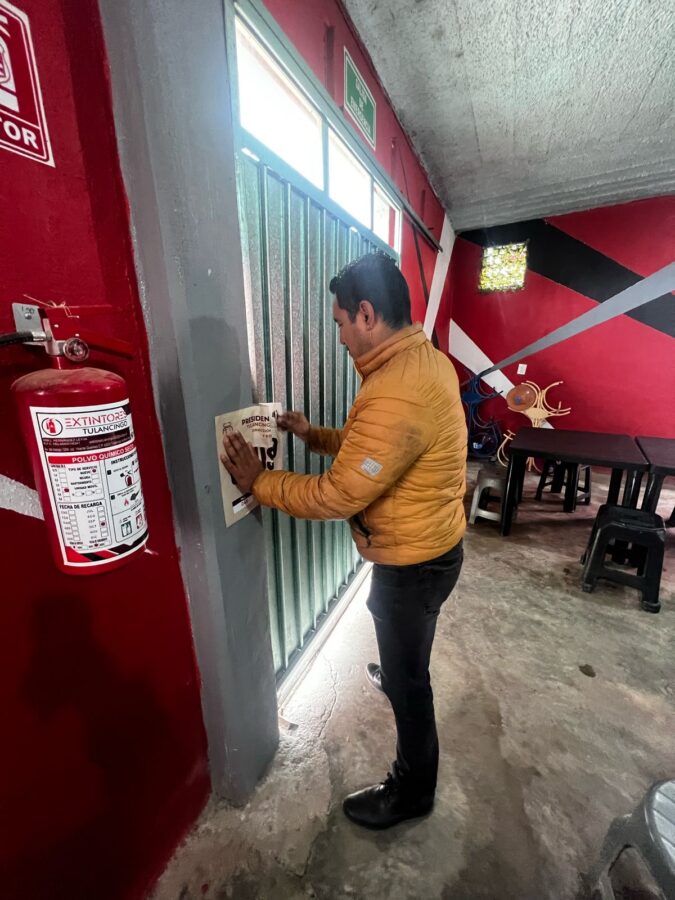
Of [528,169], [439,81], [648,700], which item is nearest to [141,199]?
[439,81]

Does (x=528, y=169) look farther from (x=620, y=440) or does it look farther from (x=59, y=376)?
(x=59, y=376)

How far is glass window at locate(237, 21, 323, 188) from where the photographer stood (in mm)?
1094

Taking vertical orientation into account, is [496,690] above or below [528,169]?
below

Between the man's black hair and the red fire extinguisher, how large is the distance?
66cm

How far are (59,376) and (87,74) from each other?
2.00 ft

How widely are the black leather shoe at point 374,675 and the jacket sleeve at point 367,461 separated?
130 centimetres

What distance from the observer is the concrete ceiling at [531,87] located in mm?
1750

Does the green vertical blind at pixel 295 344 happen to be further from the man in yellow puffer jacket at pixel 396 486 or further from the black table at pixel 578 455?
the black table at pixel 578 455

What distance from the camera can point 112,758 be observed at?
0.88 metres

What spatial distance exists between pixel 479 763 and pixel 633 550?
2.07m

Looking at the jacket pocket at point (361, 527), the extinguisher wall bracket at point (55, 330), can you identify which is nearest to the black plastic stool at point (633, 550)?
the jacket pocket at point (361, 527)

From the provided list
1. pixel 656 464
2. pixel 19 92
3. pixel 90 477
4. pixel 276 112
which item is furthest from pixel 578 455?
pixel 19 92

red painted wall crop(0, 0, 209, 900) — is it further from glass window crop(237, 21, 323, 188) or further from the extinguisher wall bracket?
glass window crop(237, 21, 323, 188)

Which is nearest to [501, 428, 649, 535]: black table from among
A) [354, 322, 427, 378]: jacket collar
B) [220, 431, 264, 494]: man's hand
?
[354, 322, 427, 378]: jacket collar
